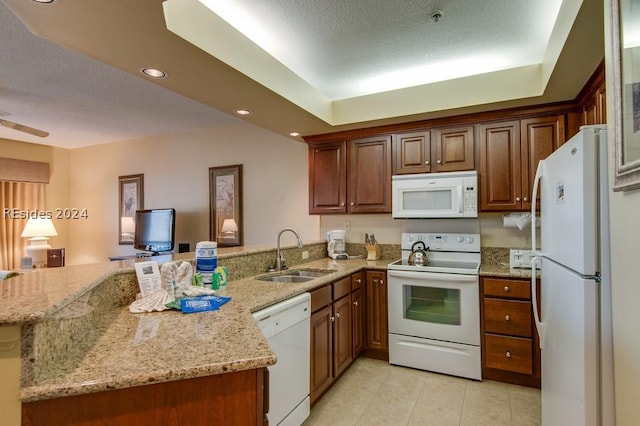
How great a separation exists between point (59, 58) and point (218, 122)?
204cm

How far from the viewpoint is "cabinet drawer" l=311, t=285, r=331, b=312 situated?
2.29m

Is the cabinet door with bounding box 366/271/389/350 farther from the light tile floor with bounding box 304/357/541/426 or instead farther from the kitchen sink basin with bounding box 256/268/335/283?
the kitchen sink basin with bounding box 256/268/335/283

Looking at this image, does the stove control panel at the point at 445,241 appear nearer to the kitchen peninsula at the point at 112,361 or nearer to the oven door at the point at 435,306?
the oven door at the point at 435,306

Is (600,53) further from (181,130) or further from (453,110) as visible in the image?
(181,130)

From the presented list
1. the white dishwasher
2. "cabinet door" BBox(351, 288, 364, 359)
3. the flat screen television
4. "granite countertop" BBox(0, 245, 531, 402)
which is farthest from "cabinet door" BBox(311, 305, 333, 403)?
the flat screen television

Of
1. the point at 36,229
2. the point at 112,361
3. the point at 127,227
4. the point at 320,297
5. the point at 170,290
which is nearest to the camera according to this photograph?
the point at 112,361

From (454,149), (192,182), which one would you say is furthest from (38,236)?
(454,149)

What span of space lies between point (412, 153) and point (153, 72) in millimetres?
2312

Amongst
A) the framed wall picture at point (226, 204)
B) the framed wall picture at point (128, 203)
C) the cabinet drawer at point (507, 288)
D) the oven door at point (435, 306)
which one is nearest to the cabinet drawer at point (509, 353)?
the oven door at point (435, 306)

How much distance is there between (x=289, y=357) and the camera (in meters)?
1.94

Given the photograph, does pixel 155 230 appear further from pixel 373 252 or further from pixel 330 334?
pixel 330 334

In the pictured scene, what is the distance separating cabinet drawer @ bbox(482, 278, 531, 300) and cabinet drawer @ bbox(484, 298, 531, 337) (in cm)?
5

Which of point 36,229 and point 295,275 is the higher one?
point 36,229

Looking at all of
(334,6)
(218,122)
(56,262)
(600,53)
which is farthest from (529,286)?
(56,262)
